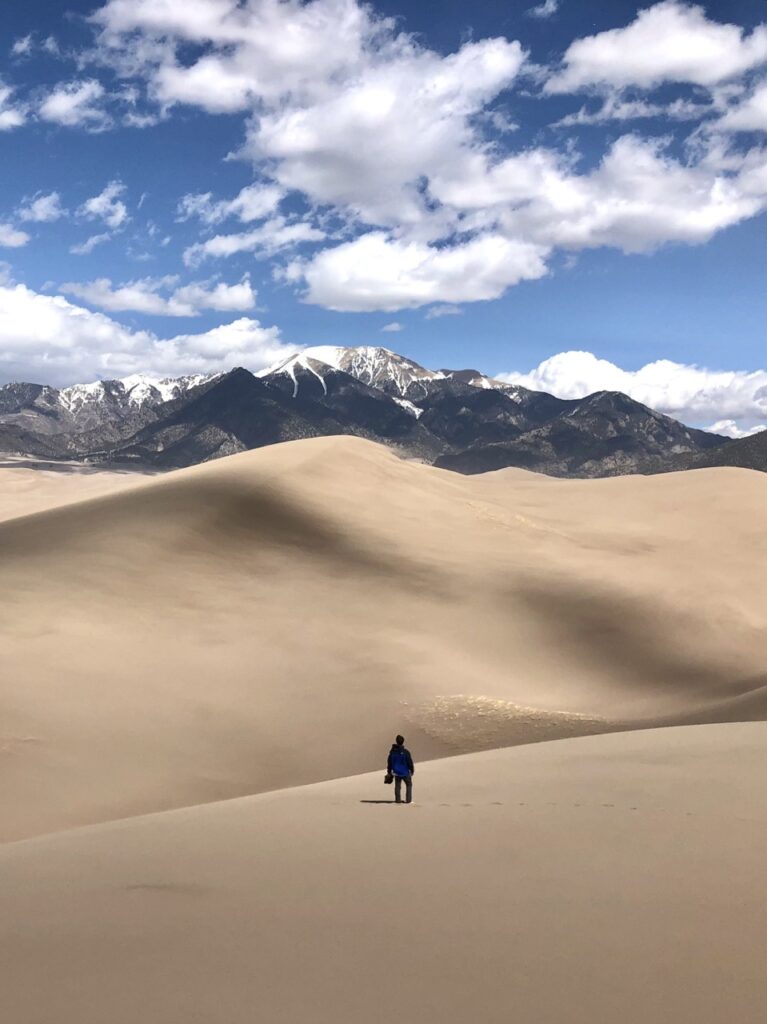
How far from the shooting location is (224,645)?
27750mm

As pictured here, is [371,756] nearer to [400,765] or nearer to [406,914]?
[400,765]

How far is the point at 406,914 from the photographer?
20.6 ft

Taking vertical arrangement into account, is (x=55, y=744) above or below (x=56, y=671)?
below

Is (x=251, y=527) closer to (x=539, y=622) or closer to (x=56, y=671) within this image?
(x=539, y=622)

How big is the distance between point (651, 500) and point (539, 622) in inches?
1332

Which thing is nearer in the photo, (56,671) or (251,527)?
(56,671)

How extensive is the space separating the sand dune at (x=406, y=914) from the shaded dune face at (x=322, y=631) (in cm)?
854

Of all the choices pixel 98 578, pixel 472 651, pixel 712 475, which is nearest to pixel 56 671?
pixel 98 578

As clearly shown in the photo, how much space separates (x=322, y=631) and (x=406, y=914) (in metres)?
A: 23.9

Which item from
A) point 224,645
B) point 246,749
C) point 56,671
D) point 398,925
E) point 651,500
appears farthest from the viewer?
point 651,500

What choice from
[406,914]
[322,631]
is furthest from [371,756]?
[406,914]

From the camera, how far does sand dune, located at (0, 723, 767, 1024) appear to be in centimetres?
484

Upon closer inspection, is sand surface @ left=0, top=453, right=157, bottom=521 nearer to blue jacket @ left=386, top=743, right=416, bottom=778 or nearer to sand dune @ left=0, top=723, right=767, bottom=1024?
blue jacket @ left=386, top=743, right=416, bottom=778

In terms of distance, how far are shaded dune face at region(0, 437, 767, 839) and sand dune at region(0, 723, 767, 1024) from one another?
8.54 metres
